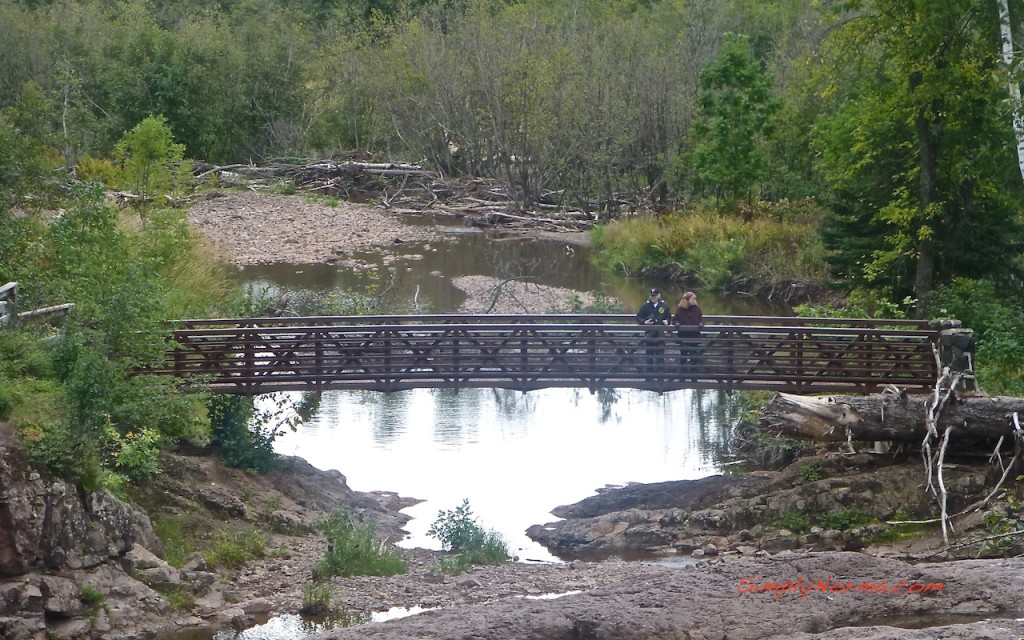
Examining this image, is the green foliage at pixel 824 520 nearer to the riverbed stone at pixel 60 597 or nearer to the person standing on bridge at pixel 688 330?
the person standing on bridge at pixel 688 330

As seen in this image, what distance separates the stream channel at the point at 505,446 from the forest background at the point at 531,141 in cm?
301

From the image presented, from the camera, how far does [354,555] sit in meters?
17.9

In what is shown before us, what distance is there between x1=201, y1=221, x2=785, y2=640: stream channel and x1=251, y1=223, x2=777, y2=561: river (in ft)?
0.08

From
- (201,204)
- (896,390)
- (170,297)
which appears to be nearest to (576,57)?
(201,204)

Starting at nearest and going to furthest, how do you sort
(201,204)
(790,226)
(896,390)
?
(896,390)
(790,226)
(201,204)

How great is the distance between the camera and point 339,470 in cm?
2338

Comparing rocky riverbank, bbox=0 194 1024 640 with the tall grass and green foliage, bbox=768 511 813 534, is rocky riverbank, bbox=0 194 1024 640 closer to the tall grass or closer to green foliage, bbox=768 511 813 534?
green foliage, bbox=768 511 813 534

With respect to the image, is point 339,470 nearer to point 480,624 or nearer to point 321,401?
point 321,401

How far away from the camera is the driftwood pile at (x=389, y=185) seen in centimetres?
5719

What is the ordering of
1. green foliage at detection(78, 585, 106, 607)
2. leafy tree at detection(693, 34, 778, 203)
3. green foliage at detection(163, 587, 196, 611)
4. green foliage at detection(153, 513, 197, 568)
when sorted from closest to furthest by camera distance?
green foliage at detection(78, 585, 106, 607)
green foliage at detection(163, 587, 196, 611)
green foliage at detection(153, 513, 197, 568)
leafy tree at detection(693, 34, 778, 203)

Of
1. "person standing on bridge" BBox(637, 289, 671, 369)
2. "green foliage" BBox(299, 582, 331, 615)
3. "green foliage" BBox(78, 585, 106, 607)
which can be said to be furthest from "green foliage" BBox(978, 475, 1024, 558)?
"green foliage" BBox(78, 585, 106, 607)

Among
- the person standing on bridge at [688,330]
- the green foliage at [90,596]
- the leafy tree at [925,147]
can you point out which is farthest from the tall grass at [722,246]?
the green foliage at [90,596]

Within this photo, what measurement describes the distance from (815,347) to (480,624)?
10233mm

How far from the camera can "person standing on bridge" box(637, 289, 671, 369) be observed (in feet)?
69.8
